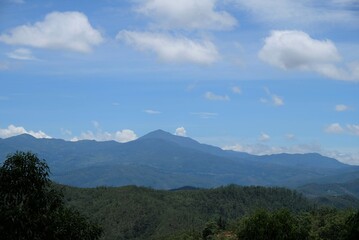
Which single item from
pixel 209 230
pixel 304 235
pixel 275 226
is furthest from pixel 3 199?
pixel 209 230

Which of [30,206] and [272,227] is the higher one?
[30,206]

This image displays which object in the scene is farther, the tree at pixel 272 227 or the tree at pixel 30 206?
the tree at pixel 272 227

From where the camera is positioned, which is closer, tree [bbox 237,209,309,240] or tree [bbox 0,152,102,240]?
tree [bbox 0,152,102,240]

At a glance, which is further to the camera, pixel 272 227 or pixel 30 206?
pixel 272 227

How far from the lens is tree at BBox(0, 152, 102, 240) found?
55.8 ft

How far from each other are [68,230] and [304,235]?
54.4 meters

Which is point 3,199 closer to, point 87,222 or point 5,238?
point 5,238

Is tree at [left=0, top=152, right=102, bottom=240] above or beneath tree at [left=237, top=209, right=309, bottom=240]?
above

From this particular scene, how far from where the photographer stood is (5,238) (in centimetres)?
1683

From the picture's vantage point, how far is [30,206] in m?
17.7

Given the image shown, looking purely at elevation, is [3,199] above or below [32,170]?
below

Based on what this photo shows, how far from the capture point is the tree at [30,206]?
17000mm

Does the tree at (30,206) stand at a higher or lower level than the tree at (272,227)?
higher

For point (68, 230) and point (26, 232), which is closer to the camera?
point (26, 232)
